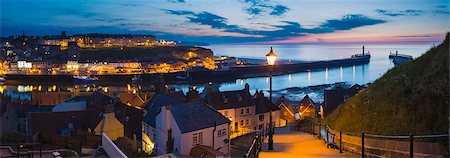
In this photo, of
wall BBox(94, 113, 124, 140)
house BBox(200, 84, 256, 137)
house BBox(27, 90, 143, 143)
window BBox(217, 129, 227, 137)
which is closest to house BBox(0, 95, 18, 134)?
house BBox(27, 90, 143, 143)

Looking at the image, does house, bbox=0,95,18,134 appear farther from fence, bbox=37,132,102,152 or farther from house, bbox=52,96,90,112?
fence, bbox=37,132,102,152

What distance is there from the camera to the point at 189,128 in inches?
746

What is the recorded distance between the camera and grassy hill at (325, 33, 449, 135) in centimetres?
955

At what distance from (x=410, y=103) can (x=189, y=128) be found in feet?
36.0

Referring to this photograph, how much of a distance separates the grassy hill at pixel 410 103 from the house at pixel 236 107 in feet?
60.9

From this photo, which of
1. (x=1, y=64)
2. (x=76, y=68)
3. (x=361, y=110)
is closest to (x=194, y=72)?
(x=76, y=68)

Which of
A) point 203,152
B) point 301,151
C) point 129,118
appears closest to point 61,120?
point 129,118

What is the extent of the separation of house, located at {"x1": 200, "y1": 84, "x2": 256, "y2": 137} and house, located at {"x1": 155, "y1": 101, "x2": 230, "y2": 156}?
10.0 meters

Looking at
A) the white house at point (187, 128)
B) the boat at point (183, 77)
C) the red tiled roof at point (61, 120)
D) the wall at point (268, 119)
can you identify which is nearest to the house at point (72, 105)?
the red tiled roof at point (61, 120)

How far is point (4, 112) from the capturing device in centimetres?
2575

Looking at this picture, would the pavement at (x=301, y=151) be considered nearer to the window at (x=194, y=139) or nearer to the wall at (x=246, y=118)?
the window at (x=194, y=139)

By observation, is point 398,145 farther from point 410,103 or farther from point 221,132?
point 221,132

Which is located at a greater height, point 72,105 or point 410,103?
point 410,103

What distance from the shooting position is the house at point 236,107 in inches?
1245
